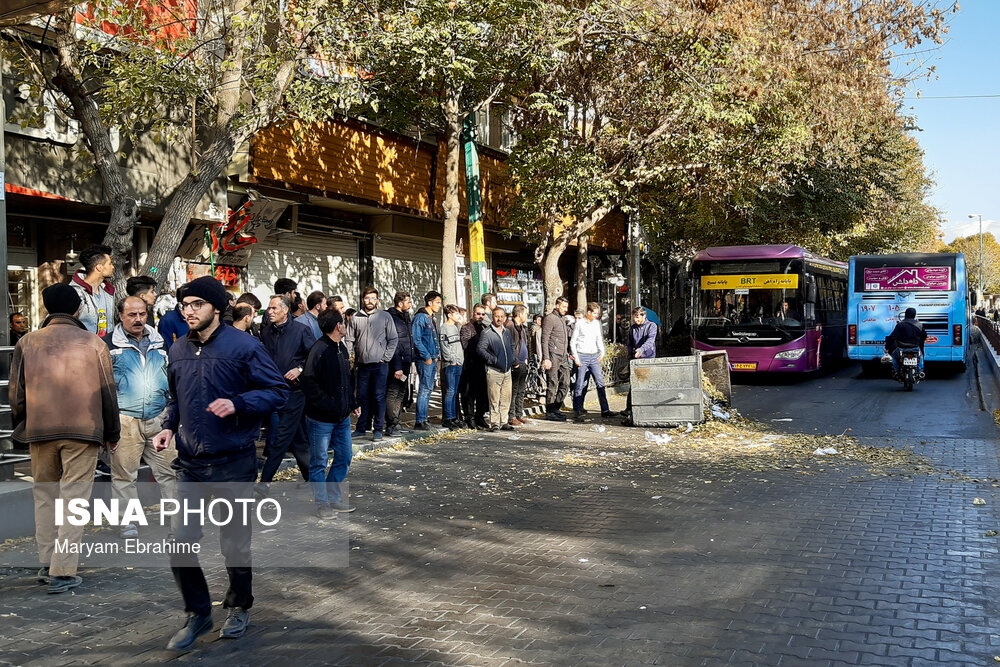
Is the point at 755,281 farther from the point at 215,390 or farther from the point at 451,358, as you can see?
the point at 215,390

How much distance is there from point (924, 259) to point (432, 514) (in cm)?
1895

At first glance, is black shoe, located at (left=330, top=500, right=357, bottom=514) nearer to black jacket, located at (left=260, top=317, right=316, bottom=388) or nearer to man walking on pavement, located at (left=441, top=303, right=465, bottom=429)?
black jacket, located at (left=260, top=317, right=316, bottom=388)

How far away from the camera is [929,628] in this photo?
197 inches

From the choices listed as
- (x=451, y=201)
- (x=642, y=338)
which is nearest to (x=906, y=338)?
(x=642, y=338)

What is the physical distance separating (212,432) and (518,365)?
9.63 m

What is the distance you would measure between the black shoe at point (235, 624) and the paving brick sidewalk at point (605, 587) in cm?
6

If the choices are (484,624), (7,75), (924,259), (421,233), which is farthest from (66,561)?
(924,259)

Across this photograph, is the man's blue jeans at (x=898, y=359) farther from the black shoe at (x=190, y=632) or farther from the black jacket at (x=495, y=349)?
the black shoe at (x=190, y=632)

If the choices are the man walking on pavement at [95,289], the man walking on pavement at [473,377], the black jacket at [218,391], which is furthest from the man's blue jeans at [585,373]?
the black jacket at [218,391]

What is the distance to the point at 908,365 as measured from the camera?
1930cm

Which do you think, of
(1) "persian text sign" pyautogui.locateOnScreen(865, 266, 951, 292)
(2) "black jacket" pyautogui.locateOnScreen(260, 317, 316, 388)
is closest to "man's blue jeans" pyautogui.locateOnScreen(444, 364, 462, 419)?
(2) "black jacket" pyautogui.locateOnScreen(260, 317, 316, 388)

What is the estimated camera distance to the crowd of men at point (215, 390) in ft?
15.9

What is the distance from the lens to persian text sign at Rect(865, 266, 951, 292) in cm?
2298

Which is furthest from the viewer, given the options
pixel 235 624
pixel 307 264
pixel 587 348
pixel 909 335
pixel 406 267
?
pixel 406 267
